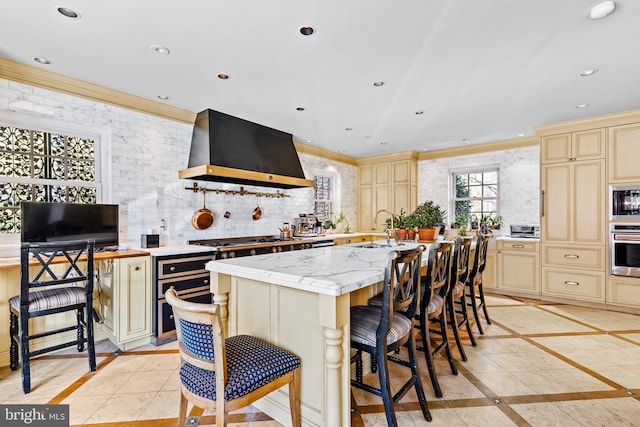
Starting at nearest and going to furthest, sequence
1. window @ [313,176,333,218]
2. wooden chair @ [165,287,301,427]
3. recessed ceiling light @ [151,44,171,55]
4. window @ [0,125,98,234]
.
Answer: wooden chair @ [165,287,301,427], recessed ceiling light @ [151,44,171,55], window @ [0,125,98,234], window @ [313,176,333,218]

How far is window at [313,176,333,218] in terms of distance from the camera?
624cm

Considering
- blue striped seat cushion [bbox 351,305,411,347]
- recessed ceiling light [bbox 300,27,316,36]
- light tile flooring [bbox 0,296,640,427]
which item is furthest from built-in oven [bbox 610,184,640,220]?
recessed ceiling light [bbox 300,27,316,36]

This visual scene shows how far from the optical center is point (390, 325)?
5.22 feet

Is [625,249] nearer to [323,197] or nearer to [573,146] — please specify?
[573,146]

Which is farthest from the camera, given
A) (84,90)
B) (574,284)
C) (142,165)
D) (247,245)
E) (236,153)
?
(574,284)

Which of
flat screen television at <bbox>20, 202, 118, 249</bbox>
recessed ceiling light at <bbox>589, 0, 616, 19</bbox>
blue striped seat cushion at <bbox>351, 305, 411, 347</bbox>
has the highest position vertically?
recessed ceiling light at <bbox>589, 0, 616, 19</bbox>

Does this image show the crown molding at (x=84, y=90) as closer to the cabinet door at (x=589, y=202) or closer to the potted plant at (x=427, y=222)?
the potted plant at (x=427, y=222)

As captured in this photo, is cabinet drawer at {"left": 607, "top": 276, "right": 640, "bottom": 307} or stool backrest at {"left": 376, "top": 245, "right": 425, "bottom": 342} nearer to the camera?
stool backrest at {"left": 376, "top": 245, "right": 425, "bottom": 342}

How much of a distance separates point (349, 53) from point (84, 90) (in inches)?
105

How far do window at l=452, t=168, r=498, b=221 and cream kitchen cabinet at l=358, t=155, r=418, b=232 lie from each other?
0.82m

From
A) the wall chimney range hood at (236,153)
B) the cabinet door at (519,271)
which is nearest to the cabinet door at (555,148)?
the cabinet door at (519,271)

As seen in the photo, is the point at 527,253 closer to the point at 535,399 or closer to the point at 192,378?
the point at 535,399

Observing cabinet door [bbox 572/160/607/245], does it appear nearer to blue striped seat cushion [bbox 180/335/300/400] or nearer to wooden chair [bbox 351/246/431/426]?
wooden chair [bbox 351/246/431/426]

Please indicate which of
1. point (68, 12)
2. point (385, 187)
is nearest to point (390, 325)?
point (68, 12)
